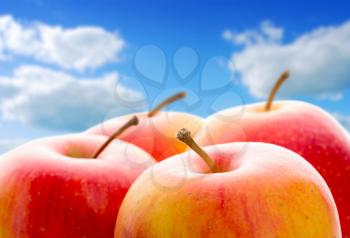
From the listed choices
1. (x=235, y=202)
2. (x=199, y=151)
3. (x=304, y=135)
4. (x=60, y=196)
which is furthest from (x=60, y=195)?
(x=304, y=135)

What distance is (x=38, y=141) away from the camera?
1.52 meters

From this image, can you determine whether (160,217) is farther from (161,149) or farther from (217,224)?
(161,149)

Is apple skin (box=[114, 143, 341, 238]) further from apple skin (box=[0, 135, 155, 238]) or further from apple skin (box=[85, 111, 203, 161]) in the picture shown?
apple skin (box=[85, 111, 203, 161])

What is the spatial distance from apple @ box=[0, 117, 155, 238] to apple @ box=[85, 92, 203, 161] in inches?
17.8

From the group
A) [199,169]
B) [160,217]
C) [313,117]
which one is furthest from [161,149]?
[160,217]

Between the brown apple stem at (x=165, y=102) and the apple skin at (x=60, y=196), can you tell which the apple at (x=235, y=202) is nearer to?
the apple skin at (x=60, y=196)

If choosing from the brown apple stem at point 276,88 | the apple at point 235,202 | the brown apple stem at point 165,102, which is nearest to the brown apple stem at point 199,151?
the apple at point 235,202

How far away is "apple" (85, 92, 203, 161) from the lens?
1.78 m

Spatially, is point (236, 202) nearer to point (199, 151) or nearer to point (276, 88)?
point (199, 151)

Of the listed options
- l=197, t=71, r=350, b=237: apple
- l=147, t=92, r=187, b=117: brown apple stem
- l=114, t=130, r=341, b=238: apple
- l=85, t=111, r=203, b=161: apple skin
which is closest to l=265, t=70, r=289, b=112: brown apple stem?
l=197, t=71, r=350, b=237: apple

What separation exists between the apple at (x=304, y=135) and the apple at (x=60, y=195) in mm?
331

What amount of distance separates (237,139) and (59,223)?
0.56 meters

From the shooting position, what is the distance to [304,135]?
4.56 feet

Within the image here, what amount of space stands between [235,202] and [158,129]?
98 centimetres
